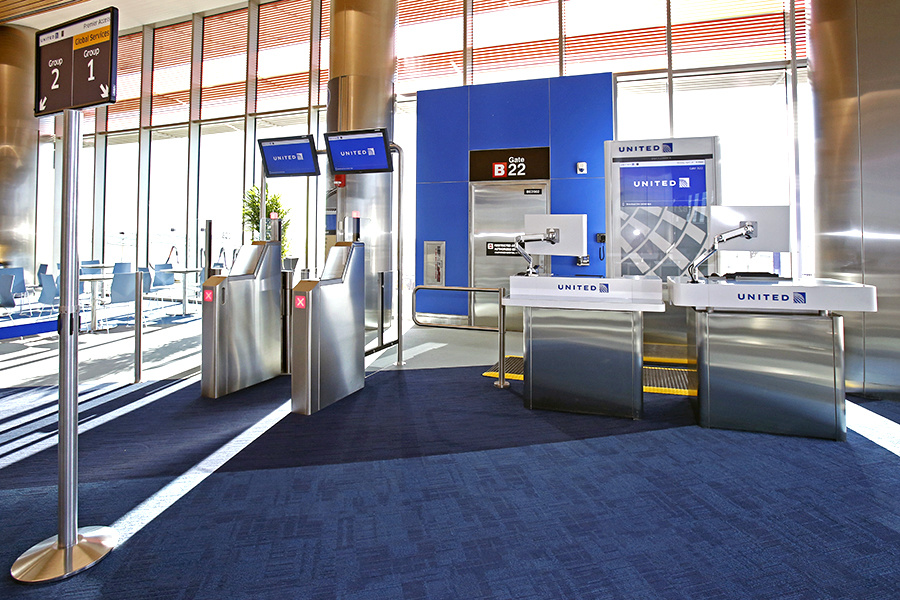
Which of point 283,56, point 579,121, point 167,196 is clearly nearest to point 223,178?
point 167,196

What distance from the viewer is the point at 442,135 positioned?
25.1ft

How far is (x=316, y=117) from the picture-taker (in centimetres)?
885

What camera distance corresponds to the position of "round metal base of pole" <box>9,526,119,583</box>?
1.80 m

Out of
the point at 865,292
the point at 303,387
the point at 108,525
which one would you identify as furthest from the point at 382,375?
the point at 865,292

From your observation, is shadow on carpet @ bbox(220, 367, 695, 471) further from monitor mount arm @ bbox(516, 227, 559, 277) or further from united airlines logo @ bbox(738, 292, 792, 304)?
monitor mount arm @ bbox(516, 227, 559, 277)

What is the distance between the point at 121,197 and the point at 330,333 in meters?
8.87

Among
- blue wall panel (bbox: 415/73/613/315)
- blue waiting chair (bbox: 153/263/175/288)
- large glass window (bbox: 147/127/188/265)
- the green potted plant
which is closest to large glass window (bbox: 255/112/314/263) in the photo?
the green potted plant

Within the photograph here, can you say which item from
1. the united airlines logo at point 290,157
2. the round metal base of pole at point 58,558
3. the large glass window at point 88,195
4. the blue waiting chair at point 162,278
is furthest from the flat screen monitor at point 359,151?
the large glass window at point 88,195

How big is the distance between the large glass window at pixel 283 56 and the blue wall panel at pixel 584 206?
471 cm

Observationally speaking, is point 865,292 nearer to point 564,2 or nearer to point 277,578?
point 277,578

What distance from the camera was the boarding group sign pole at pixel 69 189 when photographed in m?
1.80

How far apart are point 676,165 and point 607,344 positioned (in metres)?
2.87

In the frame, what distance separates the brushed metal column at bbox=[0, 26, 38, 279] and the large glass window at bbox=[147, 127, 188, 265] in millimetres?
2720

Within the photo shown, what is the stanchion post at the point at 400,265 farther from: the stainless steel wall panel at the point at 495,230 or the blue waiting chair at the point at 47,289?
the blue waiting chair at the point at 47,289
